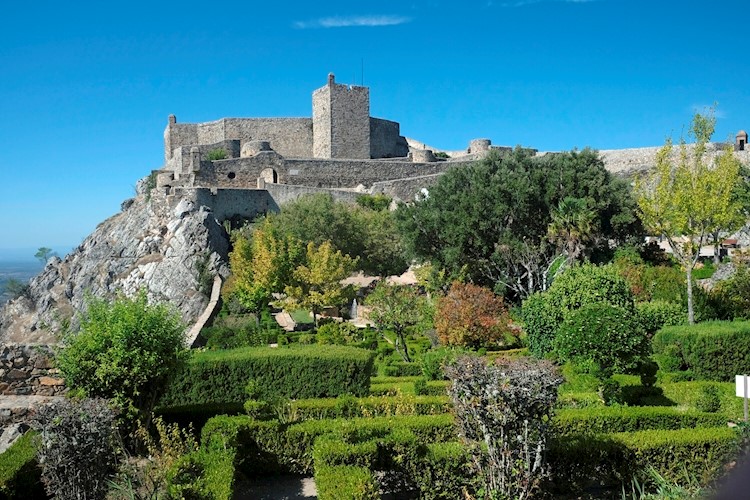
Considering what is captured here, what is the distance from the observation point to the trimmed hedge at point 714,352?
15.3 m

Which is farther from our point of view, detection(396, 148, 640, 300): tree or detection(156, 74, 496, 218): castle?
detection(156, 74, 496, 218): castle

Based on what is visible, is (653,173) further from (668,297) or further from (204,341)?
(204,341)

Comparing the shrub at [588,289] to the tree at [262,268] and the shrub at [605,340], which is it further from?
the tree at [262,268]

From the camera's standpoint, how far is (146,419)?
33.3 feet

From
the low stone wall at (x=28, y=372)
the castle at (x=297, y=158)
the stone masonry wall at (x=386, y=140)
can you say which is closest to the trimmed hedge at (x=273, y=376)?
the low stone wall at (x=28, y=372)

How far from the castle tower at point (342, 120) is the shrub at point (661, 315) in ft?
105

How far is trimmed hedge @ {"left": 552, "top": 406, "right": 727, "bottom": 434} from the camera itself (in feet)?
33.7

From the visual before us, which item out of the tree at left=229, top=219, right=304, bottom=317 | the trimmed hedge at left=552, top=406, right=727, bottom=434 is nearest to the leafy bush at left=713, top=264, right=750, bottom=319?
the trimmed hedge at left=552, top=406, right=727, bottom=434

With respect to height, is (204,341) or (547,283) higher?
(547,283)

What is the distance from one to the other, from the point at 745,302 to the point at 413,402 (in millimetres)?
13858

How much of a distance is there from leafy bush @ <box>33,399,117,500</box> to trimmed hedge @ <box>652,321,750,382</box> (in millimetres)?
13191

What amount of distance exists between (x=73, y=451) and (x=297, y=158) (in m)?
40.0

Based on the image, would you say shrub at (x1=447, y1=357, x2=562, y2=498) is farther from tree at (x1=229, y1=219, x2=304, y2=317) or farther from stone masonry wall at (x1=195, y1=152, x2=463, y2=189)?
stone masonry wall at (x1=195, y1=152, x2=463, y2=189)

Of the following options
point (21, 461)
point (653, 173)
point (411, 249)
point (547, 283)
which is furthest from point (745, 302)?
point (21, 461)
